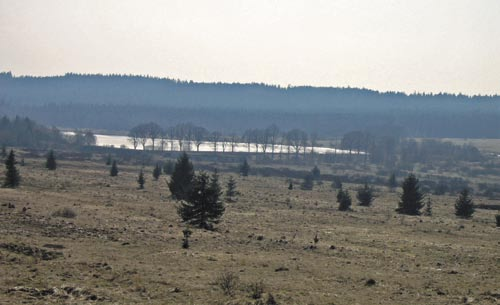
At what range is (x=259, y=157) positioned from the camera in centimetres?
17625

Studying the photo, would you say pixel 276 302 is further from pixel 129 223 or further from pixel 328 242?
pixel 129 223

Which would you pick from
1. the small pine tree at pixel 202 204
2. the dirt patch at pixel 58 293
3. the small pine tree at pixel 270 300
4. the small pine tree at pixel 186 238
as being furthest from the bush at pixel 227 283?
the small pine tree at pixel 202 204

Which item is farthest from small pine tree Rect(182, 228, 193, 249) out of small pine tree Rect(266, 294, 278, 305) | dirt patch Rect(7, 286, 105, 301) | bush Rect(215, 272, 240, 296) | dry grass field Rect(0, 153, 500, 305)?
small pine tree Rect(266, 294, 278, 305)

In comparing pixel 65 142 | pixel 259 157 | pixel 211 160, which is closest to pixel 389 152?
pixel 259 157

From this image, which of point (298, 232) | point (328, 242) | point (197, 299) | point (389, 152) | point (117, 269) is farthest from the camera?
point (389, 152)

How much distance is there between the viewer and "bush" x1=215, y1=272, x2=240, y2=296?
18.4 m

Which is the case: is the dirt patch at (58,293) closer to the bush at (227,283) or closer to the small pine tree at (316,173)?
the bush at (227,283)

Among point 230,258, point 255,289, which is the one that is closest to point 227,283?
point 255,289

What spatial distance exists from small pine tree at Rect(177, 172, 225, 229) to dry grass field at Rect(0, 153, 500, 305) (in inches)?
52.7

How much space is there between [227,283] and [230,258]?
6.61 meters

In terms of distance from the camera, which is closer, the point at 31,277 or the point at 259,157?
the point at 31,277

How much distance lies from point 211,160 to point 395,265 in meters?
131

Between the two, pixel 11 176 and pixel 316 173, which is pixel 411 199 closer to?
pixel 11 176

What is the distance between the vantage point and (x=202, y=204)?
34875 mm
